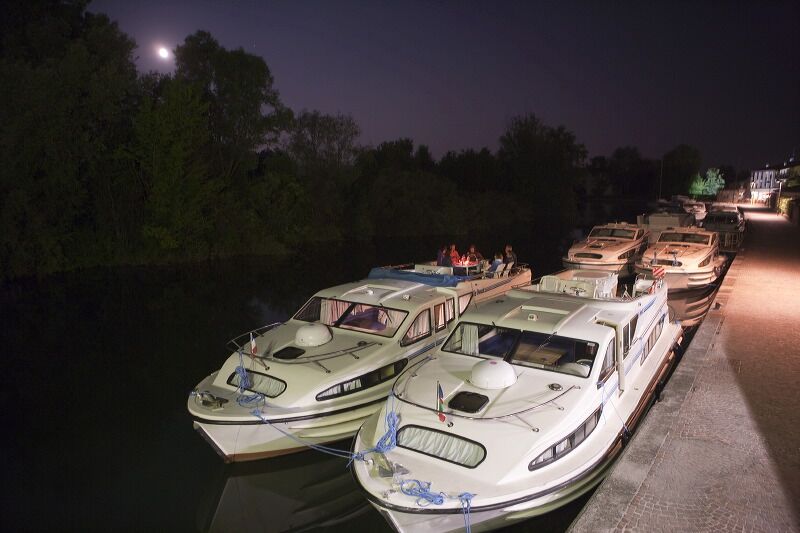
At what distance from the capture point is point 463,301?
1198cm

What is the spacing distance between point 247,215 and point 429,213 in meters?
20.7

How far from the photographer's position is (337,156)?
44844 mm

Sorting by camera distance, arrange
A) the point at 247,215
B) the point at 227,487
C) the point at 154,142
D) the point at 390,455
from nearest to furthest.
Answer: the point at 390,455
the point at 227,487
the point at 154,142
the point at 247,215

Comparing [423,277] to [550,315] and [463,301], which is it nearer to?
[463,301]

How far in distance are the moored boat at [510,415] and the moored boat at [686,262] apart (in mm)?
10663

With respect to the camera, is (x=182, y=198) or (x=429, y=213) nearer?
(x=182, y=198)

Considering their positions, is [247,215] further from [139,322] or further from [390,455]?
[390,455]

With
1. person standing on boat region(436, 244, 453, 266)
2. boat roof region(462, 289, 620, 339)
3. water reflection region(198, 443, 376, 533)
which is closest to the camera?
water reflection region(198, 443, 376, 533)

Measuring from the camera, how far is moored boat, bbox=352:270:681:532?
562 cm

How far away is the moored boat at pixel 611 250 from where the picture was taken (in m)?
20.3

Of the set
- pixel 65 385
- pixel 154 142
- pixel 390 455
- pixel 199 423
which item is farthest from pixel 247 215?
pixel 390 455

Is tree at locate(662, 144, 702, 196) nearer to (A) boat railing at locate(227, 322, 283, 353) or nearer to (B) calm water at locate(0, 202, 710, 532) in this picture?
(B) calm water at locate(0, 202, 710, 532)

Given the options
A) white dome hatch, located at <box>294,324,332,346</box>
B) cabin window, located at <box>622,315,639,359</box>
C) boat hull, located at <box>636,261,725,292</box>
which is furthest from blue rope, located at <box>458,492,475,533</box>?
boat hull, located at <box>636,261,725,292</box>

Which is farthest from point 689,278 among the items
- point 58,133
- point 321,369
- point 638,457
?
point 58,133
